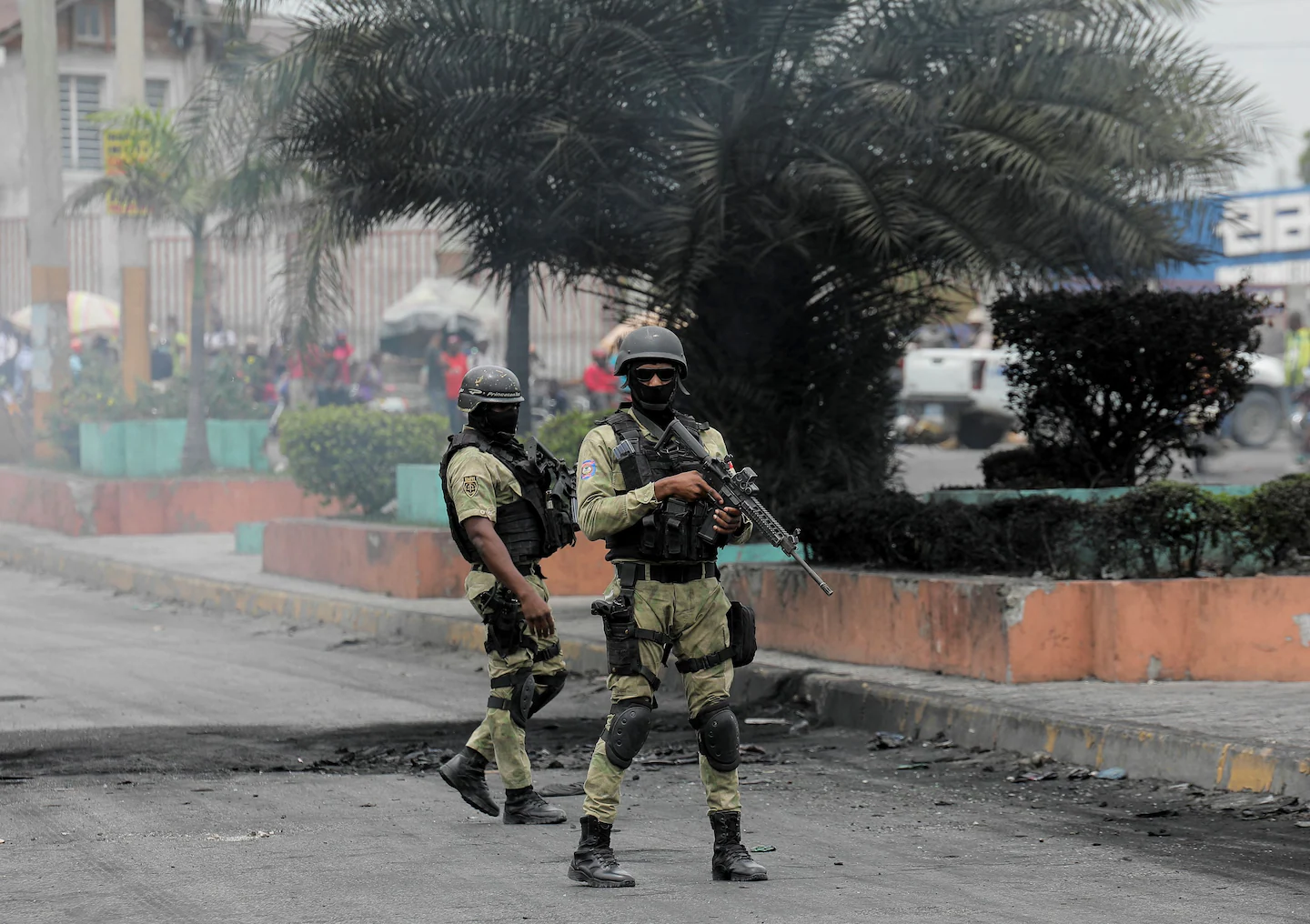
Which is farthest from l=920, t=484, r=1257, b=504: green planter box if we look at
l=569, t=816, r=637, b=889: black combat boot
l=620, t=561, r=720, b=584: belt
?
l=569, t=816, r=637, b=889: black combat boot

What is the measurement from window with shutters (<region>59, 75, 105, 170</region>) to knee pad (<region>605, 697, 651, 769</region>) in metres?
36.1

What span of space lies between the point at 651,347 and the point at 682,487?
1.49 ft

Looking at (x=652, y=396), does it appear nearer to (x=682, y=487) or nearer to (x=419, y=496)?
(x=682, y=487)

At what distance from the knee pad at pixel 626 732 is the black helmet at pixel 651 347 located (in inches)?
39.5

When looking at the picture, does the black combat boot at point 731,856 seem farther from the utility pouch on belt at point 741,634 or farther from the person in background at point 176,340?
the person in background at point 176,340

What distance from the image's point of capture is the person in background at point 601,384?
29078 mm

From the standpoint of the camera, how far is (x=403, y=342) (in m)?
34.9

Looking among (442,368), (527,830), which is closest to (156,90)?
(442,368)

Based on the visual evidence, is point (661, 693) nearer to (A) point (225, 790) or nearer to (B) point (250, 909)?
(A) point (225, 790)

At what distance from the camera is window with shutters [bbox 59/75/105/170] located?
40.1 m

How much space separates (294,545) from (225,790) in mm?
8782

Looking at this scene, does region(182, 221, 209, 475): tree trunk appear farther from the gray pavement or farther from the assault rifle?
the assault rifle

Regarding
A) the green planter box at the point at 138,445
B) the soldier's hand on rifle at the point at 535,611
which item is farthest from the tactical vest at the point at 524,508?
the green planter box at the point at 138,445

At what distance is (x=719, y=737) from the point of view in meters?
5.91
